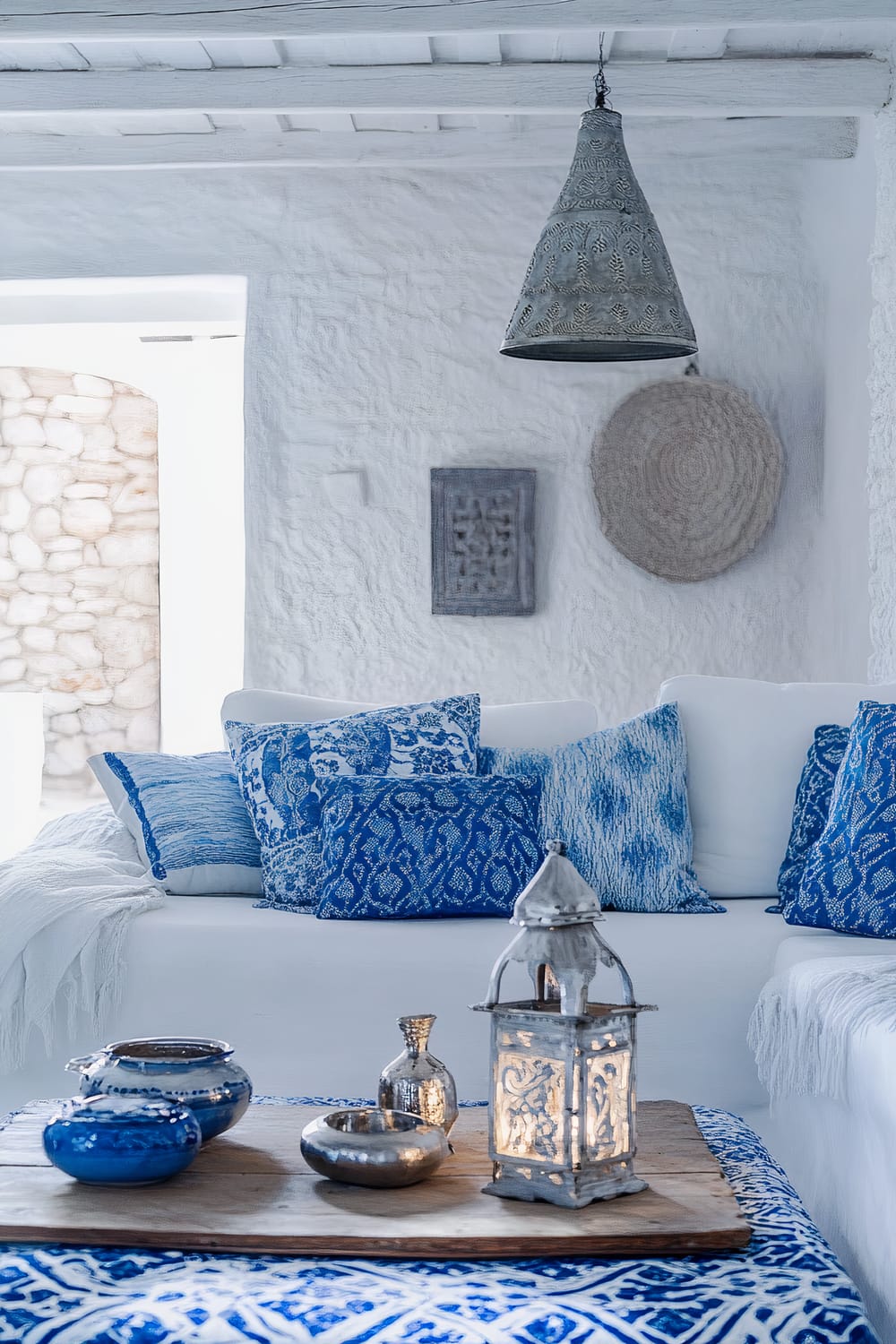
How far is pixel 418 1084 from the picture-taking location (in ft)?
5.59

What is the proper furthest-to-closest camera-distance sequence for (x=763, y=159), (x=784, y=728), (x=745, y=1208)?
1. (x=763, y=159)
2. (x=784, y=728)
3. (x=745, y=1208)

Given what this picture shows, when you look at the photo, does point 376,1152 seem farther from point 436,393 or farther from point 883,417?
point 436,393

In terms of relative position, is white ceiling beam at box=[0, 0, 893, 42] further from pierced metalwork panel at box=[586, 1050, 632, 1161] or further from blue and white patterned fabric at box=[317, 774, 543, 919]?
pierced metalwork panel at box=[586, 1050, 632, 1161]

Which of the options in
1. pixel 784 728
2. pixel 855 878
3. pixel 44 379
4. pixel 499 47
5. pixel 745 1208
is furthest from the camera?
pixel 44 379

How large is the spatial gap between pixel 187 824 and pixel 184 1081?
1.53 metres

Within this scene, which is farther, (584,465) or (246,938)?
(584,465)

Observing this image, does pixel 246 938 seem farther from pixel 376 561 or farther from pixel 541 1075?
pixel 376 561

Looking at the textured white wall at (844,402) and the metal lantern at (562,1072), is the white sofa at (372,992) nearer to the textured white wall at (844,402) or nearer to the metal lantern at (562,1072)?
the metal lantern at (562,1072)

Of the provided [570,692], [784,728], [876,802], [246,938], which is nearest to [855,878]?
[876,802]

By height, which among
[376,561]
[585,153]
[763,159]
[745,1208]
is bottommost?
[745,1208]

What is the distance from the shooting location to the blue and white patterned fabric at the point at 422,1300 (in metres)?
1.31

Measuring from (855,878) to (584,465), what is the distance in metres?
2.79

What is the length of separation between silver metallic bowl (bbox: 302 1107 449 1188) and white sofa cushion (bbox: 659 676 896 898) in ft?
5.61

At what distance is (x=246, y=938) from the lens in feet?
9.02
